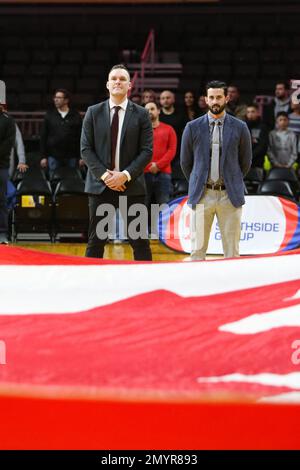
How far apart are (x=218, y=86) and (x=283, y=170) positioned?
12.5 ft

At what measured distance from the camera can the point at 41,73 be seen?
13703mm

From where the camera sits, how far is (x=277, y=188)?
333 inches

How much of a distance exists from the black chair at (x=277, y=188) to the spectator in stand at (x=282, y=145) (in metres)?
0.81

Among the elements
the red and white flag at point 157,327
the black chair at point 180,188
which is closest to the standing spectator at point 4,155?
the black chair at point 180,188

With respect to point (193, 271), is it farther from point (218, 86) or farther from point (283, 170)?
point (283, 170)

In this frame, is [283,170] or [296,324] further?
[283,170]

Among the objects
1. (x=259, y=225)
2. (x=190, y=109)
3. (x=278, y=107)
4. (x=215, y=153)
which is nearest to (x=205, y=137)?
(x=215, y=153)

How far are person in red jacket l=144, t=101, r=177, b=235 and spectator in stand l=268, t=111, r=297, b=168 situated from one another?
5.62 feet

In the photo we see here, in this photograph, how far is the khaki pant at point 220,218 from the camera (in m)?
5.37

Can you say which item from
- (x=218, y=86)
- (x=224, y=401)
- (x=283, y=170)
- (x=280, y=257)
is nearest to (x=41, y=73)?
(x=283, y=170)

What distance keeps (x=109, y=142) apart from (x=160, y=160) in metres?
2.87

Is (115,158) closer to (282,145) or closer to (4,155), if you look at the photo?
(4,155)

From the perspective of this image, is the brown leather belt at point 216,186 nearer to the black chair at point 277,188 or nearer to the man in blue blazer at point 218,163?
the man in blue blazer at point 218,163

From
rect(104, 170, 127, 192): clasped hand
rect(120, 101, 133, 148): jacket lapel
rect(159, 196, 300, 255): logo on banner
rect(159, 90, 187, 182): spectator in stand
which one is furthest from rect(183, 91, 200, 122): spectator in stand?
rect(104, 170, 127, 192): clasped hand
